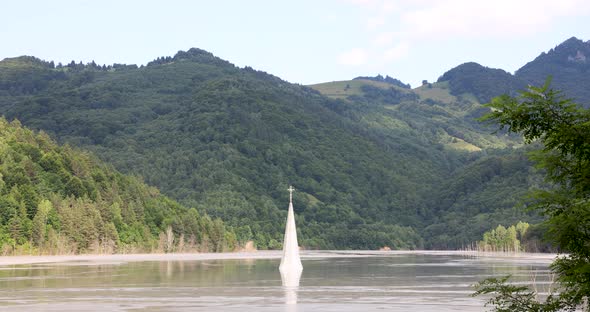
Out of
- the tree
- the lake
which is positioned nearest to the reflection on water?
the lake

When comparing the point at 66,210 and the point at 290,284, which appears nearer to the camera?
the point at 290,284

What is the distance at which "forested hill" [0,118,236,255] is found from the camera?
143500mm

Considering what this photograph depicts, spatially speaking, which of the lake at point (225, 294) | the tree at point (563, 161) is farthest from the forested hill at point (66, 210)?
the tree at point (563, 161)

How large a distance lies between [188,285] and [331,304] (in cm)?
2031

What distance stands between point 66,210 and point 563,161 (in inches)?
5486

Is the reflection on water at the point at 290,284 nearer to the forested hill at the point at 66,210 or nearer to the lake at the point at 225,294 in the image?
the lake at the point at 225,294

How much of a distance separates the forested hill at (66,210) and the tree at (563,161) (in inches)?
4989

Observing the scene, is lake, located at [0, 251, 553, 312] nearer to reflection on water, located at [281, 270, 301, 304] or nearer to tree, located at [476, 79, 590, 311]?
reflection on water, located at [281, 270, 301, 304]

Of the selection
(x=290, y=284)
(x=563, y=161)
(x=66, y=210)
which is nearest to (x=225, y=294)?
(x=290, y=284)

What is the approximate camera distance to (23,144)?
180750mm

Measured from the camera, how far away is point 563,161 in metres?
19.1

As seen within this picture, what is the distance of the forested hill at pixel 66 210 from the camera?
144 metres

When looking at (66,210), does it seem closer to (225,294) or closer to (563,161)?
(225,294)

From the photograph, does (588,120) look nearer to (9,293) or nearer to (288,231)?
(9,293)
